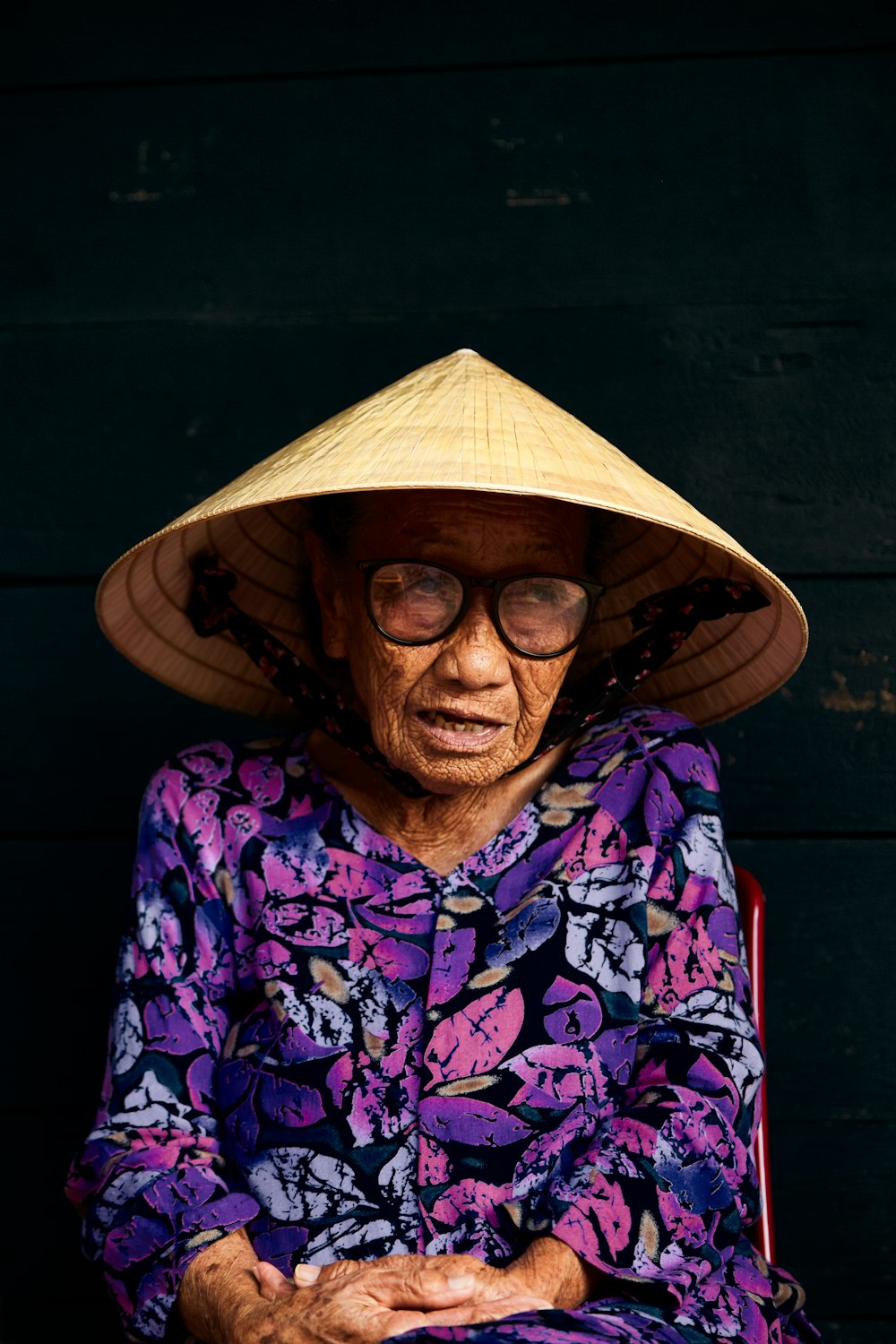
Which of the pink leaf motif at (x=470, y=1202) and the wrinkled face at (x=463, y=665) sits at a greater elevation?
the wrinkled face at (x=463, y=665)

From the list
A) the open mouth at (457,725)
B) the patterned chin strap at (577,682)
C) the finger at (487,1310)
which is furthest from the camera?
the patterned chin strap at (577,682)

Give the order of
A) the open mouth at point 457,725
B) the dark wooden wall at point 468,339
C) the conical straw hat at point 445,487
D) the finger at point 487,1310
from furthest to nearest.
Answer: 1. the dark wooden wall at point 468,339
2. the open mouth at point 457,725
3. the conical straw hat at point 445,487
4. the finger at point 487,1310

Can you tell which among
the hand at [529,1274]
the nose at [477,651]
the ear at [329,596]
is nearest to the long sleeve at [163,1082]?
the hand at [529,1274]

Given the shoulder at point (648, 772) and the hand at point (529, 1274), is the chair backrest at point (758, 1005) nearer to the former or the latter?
the shoulder at point (648, 772)

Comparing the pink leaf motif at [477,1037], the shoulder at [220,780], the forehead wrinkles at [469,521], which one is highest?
the forehead wrinkles at [469,521]

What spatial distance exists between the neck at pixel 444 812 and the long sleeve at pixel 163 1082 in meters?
0.18

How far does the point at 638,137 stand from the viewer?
71.9 inches

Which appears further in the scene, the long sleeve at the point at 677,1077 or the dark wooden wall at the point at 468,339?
the dark wooden wall at the point at 468,339

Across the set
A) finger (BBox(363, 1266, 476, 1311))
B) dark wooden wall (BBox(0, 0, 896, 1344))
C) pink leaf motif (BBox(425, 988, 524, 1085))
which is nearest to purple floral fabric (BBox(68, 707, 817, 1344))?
pink leaf motif (BBox(425, 988, 524, 1085))

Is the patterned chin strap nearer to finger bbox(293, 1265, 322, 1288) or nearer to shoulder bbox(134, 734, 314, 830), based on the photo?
shoulder bbox(134, 734, 314, 830)

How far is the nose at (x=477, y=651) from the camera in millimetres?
1286

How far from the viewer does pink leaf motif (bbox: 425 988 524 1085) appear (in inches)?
50.6

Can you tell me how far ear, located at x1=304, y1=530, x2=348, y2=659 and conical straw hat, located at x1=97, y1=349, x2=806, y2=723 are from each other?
66 mm

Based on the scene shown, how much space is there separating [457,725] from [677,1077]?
0.39 metres
